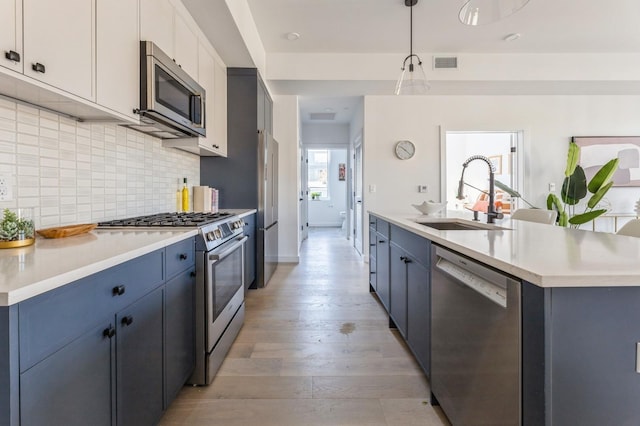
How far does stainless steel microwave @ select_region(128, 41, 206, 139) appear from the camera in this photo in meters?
1.74

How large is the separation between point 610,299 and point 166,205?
270 cm

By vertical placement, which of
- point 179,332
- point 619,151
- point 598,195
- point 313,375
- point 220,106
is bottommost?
point 313,375

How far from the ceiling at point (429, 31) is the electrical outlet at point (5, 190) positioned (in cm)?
170

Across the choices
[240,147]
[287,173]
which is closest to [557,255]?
[240,147]

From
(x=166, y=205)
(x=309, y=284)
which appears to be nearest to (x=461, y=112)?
(x=309, y=284)

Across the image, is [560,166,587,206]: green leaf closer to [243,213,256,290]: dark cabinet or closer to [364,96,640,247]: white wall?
[364,96,640,247]: white wall

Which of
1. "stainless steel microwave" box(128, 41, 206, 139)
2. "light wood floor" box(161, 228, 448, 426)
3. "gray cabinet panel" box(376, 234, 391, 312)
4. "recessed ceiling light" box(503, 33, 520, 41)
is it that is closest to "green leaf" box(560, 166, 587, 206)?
"recessed ceiling light" box(503, 33, 520, 41)

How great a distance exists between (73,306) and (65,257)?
0.62 ft

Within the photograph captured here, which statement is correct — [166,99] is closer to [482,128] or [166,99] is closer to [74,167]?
[74,167]

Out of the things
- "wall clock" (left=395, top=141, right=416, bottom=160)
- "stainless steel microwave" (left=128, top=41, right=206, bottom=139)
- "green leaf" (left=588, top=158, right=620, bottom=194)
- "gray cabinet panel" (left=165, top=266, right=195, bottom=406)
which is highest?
"wall clock" (left=395, top=141, right=416, bottom=160)

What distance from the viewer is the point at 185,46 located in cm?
237

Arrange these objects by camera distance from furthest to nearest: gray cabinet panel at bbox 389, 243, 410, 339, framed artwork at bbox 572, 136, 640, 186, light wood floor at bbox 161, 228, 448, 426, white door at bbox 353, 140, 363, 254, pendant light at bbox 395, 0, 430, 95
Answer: white door at bbox 353, 140, 363, 254 < framed artwork at bbox 572, 136, 640, 186 < pendant light at bbox 395, 0, 430, 95 < gray cabinet panel at bbox 389, 243, 410, 339 < light wood floor at bbox 161, 228, 448, 426

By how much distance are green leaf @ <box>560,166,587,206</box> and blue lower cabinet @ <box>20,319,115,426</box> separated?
203 inches

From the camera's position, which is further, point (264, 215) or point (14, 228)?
point (264, 215)
